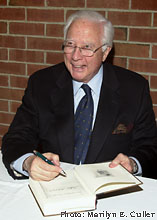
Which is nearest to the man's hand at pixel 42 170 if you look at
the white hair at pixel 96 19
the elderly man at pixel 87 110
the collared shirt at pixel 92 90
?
the elderly man at pixel 87 110

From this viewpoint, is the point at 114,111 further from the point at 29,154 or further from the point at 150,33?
the point at 150,33

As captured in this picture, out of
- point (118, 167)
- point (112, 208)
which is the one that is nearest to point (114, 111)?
point (118, 167)

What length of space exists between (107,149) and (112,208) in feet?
2.24

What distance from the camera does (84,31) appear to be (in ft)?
5.92

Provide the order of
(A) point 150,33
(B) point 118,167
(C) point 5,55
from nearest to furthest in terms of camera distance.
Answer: (B) point 118,167 < (A) point 150,33 < (C) point 5,55

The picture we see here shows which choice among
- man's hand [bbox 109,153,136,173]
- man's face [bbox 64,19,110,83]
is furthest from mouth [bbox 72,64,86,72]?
man's hand [bbox 109,153,136,173]

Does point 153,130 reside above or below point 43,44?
below

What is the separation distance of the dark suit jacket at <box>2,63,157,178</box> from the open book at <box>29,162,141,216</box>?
1.52 ft

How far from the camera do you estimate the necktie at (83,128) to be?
6.05 ft

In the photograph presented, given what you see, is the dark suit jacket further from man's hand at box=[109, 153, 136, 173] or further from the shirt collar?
man's hand at box=[109, 153, 136, 173]

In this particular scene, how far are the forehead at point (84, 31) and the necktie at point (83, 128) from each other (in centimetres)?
34

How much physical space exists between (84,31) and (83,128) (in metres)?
0.55

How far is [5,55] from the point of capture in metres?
2.80

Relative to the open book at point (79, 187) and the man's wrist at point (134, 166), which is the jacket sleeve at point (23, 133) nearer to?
the open book at point (79, 187)
